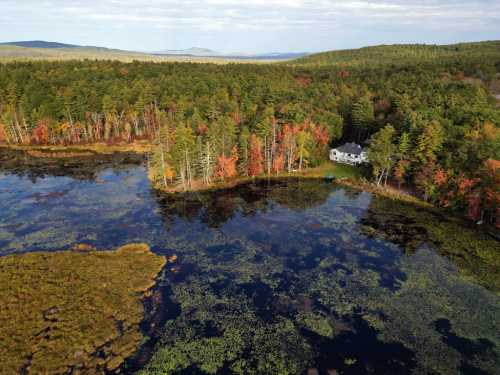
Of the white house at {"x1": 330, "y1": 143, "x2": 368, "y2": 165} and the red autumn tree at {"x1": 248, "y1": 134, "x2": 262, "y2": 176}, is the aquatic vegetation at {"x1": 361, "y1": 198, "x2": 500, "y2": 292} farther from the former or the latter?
the red autumn tree at {"x1": 248, "y1": 134, "x2": 262, "y2": 176}

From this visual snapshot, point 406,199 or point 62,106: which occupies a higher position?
point 62,106

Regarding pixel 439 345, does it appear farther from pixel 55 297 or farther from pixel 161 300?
pixel 55 297

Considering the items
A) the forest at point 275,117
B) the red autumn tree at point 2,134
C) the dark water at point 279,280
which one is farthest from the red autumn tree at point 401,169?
the red autumn tree at point 2,134

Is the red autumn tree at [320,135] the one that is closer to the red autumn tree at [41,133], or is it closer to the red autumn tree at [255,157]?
the red autumn tree at [255,157]

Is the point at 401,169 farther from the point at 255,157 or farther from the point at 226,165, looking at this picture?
the point at 226,165

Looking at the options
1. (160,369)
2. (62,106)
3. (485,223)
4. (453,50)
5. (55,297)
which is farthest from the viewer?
(453,50)

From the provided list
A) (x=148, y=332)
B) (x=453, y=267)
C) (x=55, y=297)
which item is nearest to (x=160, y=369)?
(x=148, y=332)
